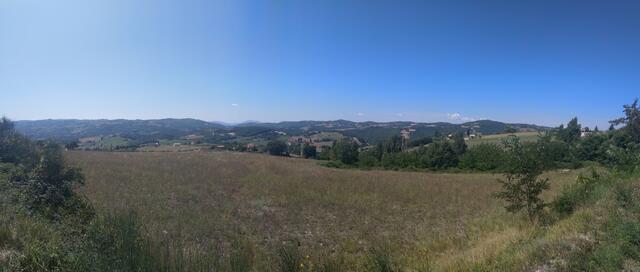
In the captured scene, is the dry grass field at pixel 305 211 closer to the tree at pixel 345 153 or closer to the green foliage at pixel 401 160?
the green foliage at pixel 401 160

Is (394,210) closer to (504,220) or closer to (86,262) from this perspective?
Answer: (504,220)

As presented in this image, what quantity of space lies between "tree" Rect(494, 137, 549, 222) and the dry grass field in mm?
806

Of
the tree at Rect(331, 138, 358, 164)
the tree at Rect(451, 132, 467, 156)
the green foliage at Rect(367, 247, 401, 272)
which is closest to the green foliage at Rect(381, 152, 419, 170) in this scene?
the tree at Rect(331, 138, 358, 164)

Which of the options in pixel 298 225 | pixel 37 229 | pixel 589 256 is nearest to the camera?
pixel 589 256

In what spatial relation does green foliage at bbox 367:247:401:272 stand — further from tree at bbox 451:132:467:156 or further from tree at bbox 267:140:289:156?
tree at bbox 267:140:289:156

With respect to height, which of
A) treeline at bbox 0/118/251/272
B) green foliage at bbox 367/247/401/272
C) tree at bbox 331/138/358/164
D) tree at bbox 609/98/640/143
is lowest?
tree at bbox 331/138/358/164

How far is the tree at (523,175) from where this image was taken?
10.0 m

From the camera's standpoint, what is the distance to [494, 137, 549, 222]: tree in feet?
32.9

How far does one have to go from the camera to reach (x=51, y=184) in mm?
9117

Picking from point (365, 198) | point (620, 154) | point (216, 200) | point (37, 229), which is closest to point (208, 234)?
point (37, 229)

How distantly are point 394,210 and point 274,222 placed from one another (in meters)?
6.81

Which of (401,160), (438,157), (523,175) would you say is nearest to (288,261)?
(523,175)

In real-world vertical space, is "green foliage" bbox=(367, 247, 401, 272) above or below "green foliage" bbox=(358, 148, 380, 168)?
above

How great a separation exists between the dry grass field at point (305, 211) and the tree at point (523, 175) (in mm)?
806
